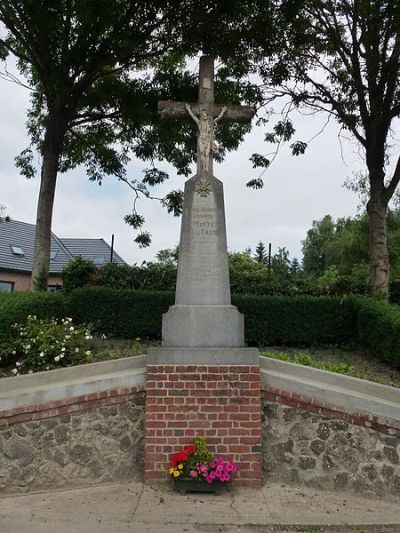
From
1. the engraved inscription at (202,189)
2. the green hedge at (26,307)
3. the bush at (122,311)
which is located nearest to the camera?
the engraved inscription at (202,189)

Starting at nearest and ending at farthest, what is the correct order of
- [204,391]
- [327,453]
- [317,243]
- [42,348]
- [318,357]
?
[327,453] → [204,391] → [42,348] → [318,357] → [317,243]

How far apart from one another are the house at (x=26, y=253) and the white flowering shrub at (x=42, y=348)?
18.3 metres

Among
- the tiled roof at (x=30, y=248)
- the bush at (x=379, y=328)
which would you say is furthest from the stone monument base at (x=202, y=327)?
the tiled roof at (x=30, y=248)

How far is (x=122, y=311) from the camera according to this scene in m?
8.83

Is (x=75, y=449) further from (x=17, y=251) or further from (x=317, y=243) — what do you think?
(x=317, y=243)

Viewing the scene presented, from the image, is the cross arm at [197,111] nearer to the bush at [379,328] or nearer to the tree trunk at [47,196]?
the bush at [379,328]

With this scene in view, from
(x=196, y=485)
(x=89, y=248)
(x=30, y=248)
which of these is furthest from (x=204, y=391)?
(x=89, y=248)

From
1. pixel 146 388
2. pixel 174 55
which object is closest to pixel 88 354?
pixel 146 388

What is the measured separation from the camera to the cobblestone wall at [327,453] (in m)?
5.18

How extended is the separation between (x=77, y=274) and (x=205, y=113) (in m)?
4.65

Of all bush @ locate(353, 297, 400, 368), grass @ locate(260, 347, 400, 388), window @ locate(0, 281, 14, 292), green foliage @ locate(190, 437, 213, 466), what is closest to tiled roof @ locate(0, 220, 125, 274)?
window @ locate(0, 281, 14, 292)

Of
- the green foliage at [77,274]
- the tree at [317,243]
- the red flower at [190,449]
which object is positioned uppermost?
the tree at [317,243]

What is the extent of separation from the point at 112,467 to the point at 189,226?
299 centimetres

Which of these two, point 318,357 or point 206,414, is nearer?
point 206,414
